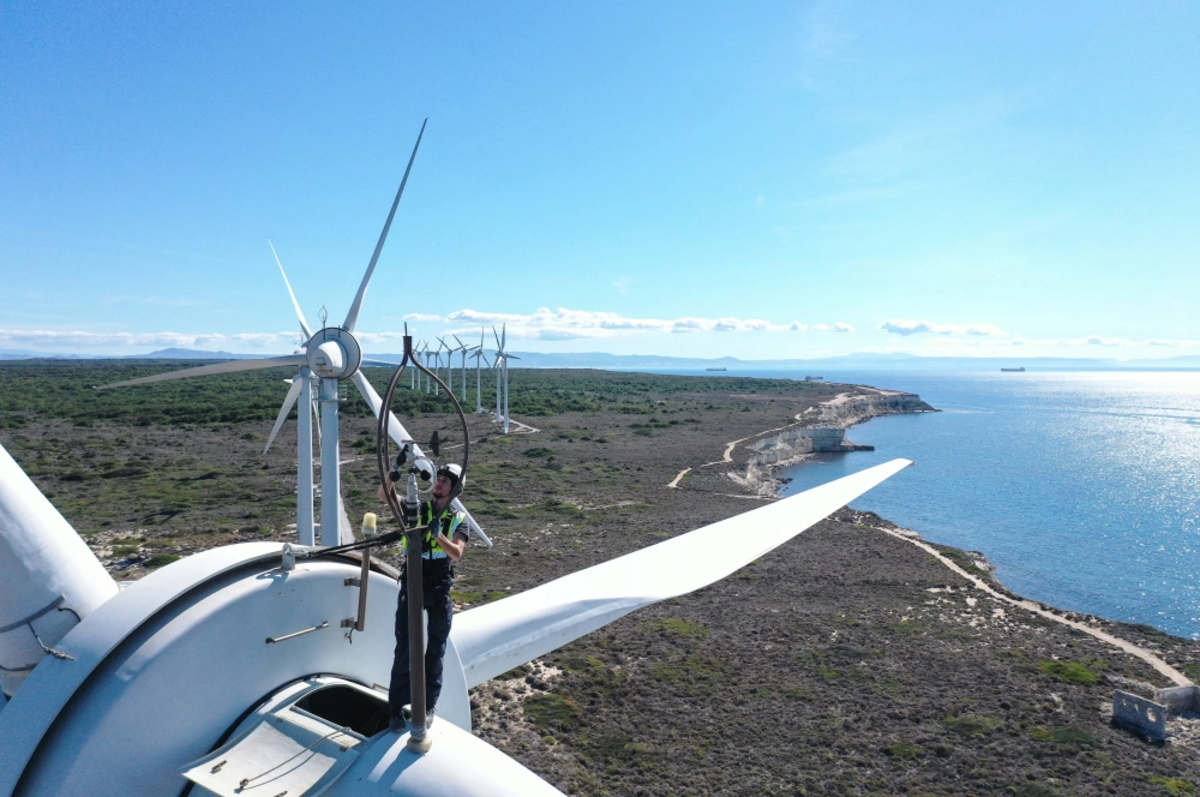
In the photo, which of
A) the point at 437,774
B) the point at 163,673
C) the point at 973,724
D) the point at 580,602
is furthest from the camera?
the point at 973,724

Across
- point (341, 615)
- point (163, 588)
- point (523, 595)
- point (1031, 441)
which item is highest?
point (163, 588)

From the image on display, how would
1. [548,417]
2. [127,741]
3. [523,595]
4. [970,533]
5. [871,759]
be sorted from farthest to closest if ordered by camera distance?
[548,417], [970,533], [871,759], [523,595], [127,741]

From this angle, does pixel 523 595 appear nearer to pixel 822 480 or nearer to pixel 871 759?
pixel 871 759

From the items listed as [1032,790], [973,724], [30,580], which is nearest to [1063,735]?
[973,724]

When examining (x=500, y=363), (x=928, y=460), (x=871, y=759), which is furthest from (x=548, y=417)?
(x=871, y=759)

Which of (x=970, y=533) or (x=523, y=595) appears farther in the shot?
(x=970, y=533)

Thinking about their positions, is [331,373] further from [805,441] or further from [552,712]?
[805,441]
